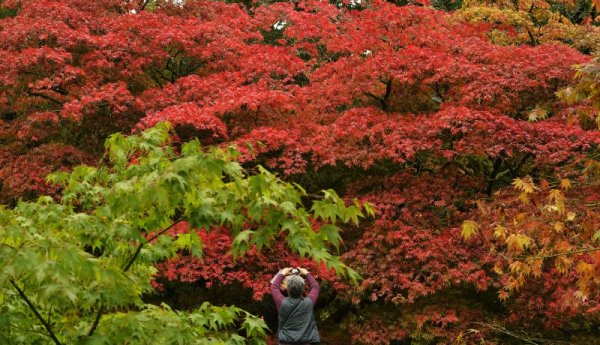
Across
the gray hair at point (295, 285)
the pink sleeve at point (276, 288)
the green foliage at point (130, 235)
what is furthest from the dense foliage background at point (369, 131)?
the green foliage at point (130, 235)

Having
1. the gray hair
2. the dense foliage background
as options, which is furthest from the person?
the dense foliage background

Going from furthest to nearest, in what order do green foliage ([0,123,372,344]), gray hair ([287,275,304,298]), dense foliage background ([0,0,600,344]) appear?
dense foliage background ([0,0,600,344])
gray hair ([287,275,304,298])
green foliage ([0,123,372,344])

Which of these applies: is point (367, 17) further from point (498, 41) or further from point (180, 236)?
point (180, 236)

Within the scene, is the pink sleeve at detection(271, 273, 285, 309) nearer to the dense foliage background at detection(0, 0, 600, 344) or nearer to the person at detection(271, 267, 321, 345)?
the person at detection(271, 267, 321, 345)

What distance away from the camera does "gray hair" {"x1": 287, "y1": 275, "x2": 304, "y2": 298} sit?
481 centimetres

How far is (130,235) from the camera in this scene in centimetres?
344

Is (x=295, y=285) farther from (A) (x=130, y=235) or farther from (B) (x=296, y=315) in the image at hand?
(A) (x=130, y=235)

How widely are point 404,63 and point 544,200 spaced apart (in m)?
2.97

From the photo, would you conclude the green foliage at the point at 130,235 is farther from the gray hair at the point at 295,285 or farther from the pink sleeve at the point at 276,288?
the pink sleeve at the point at 276,288

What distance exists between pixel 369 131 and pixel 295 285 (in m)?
4.90

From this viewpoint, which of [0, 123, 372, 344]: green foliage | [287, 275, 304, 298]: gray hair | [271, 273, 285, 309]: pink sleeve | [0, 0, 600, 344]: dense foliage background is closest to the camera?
[0, 123, 372, 344]: green foliage

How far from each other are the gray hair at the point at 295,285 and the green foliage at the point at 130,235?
598 millimetres

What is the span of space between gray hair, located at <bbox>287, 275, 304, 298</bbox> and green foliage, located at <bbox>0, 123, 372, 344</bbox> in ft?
1.96

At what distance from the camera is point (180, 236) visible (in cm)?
421
